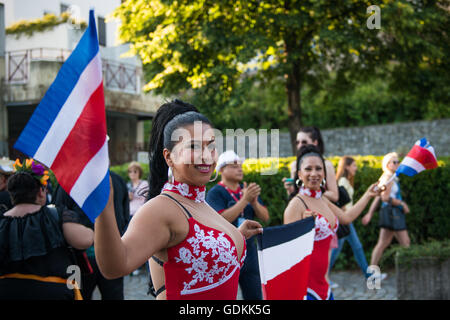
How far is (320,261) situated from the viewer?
3.73 meters

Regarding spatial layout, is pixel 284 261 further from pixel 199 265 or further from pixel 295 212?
pixel 199 265

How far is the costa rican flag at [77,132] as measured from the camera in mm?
1306

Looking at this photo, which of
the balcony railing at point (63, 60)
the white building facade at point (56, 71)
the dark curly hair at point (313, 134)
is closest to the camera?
the dark curly hair at point (313, 134)

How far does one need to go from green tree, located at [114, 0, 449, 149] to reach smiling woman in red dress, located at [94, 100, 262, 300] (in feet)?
30.2

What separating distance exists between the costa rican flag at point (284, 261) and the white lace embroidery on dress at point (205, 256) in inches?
27.9

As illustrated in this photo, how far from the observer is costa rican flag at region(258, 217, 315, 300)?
2.82 m

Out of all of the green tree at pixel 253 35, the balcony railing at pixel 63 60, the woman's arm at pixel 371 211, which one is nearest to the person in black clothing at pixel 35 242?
the woman's arm at pixel 371 211

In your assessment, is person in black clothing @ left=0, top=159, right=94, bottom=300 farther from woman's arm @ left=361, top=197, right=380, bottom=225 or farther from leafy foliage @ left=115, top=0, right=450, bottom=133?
leafy foliage @ left=115, top=0, right=450, bottom=133

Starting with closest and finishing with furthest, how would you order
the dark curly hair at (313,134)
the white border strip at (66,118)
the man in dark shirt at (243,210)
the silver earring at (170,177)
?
1. the white border strip at (66,118)
2. the silver earring at (170,177)
3. the man in dark shirt at (243,210)
4. the dark curly hair at (313,134)

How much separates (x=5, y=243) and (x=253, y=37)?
9174mm

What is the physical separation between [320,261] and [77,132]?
284 centimetres

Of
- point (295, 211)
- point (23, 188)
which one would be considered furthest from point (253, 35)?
point (23, 188)

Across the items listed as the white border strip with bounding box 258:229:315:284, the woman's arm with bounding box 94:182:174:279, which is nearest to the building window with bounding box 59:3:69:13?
the white border strip with bounding box 258:229:315:284

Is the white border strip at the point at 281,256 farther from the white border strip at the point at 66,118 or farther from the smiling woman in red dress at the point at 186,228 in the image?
the white border strip at the point at 66,118
